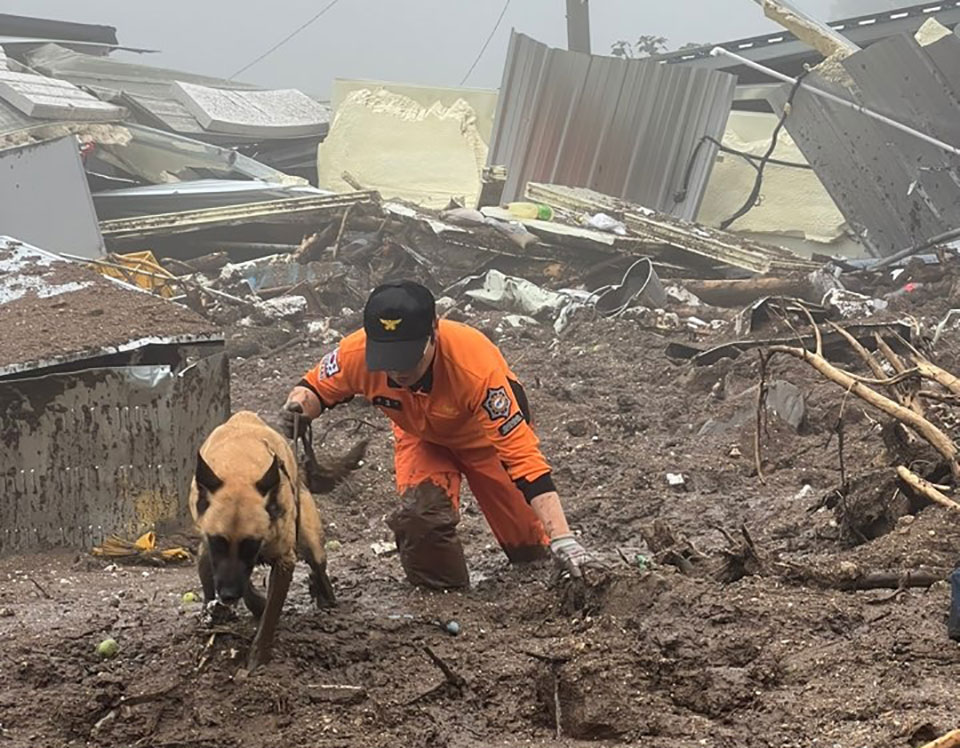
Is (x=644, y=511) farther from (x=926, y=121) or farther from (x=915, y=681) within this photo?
(x=926, y=121)

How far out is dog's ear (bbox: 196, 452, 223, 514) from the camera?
402cm

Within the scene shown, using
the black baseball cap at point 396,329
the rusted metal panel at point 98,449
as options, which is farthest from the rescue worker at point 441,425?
the rusted metal panel at point 98,449

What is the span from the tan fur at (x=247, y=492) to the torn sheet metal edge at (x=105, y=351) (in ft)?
5.94

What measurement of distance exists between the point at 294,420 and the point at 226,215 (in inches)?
404

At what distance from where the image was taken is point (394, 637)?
4723mm

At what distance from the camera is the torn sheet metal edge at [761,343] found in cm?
885

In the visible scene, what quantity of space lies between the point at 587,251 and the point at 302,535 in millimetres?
9460

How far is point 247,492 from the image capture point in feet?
13.3

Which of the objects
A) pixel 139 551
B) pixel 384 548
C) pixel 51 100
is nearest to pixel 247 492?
pixel 139 551

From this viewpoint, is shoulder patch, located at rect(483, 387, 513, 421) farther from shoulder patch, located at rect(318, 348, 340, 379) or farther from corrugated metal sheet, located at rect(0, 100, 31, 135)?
corrugated metal sheet, located at rect(0, 100, 31, 135)

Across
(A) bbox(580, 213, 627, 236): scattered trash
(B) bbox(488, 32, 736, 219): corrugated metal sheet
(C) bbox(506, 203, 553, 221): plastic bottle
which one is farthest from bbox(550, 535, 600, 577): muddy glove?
(B) bbox(488, 32, 736, 219): corrugated metal sheet

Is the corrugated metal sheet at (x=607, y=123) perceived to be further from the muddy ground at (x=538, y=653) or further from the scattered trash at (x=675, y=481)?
the muddy ground at (x=538, y=653)

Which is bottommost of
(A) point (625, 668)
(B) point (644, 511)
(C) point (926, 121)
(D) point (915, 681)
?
(B) point (644, 511)

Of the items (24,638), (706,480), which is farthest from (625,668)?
(706,480)
